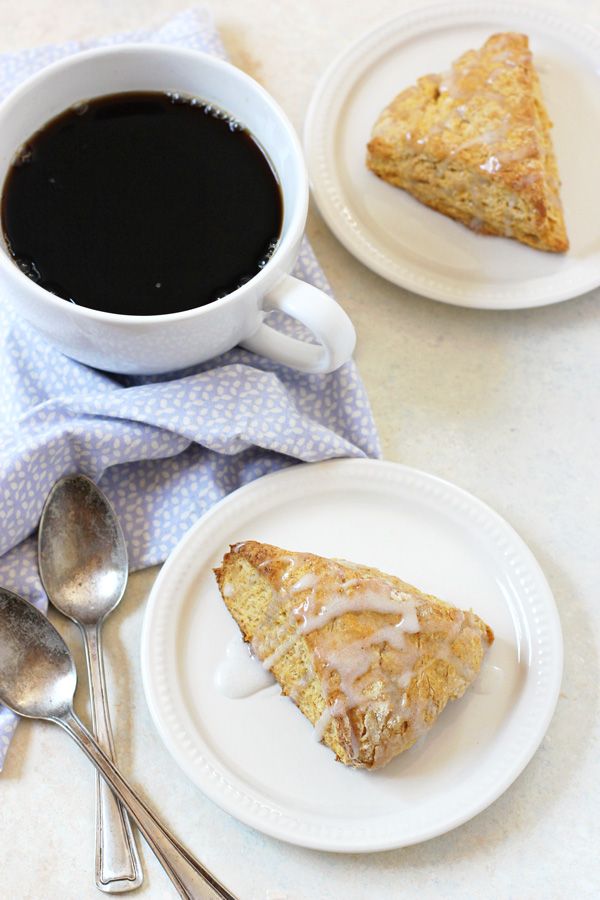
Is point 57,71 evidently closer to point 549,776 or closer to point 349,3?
point 349,3

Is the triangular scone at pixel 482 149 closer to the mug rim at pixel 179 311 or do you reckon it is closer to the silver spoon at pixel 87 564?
the mug rim at pixel 179 311

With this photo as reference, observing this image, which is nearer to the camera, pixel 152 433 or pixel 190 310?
pixel 190 310

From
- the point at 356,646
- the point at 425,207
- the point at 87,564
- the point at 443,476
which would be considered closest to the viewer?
the point at 356,646

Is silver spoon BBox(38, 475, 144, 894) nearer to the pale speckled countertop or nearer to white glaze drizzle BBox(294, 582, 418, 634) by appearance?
the pale speckled countertop

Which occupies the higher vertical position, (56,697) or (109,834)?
(56,697)

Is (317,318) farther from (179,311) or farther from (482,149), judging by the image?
(482,149)

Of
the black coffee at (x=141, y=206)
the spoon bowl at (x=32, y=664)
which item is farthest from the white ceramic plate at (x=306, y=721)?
the black coffee at (x=141, y=206)

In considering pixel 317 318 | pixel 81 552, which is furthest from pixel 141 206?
pixel 81 552
